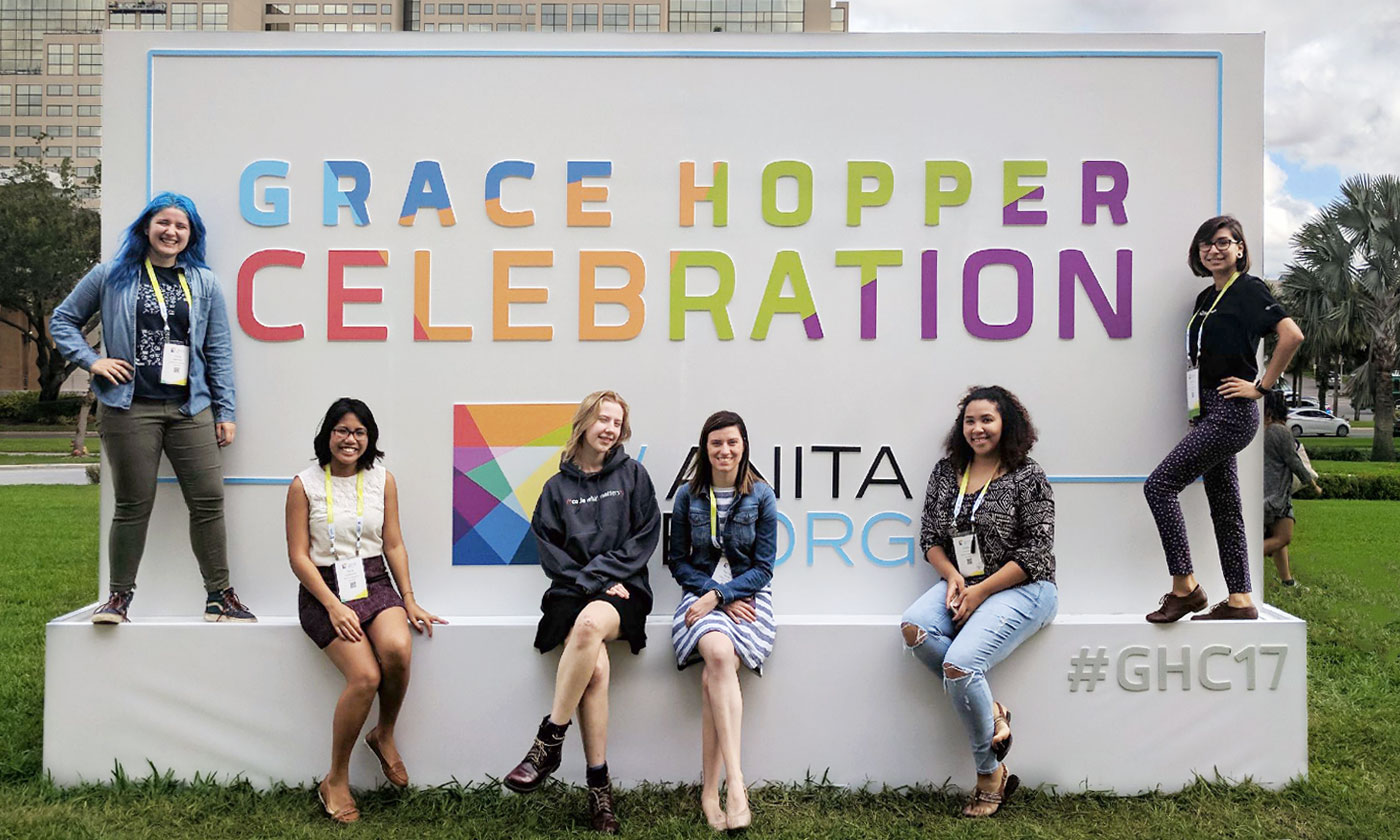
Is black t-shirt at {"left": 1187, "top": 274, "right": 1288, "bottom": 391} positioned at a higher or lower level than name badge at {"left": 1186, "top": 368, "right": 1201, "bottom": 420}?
higher

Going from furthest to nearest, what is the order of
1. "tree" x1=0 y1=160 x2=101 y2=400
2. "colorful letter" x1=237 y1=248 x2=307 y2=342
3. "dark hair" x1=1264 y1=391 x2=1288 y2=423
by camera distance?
"tree" x1=0 y1=160 x2=101 y2=400 → "dark hair" x1=1264 y1=391 x2=1288 y2=423 → "colorful letter" x1=237 y1=248 x2=307 y2=342

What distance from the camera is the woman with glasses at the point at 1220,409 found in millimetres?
3590

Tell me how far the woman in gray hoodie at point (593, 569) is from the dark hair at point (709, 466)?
0.17 meters

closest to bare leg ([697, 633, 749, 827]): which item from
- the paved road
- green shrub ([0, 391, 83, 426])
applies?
the paved road

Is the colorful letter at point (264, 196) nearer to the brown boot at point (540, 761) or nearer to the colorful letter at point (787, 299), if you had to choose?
the colorful letter at point (787, 299)

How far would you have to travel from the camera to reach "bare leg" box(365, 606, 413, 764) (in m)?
3.43

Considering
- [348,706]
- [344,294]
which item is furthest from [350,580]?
[344,294]

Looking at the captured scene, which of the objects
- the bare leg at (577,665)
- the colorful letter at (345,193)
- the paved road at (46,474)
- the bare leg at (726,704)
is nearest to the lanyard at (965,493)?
the bare leg at (726,704)

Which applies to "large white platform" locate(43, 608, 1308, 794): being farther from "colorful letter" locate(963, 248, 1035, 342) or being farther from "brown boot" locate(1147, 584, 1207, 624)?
"colorful letter" locate(963, 248, 1035, 342)

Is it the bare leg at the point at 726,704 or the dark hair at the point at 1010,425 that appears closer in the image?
the bare leg at the point at 726,704

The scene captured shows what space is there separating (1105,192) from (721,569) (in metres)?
2.11

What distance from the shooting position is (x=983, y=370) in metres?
3.96

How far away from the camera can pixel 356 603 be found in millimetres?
3484

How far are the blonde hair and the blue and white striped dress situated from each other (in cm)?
40
